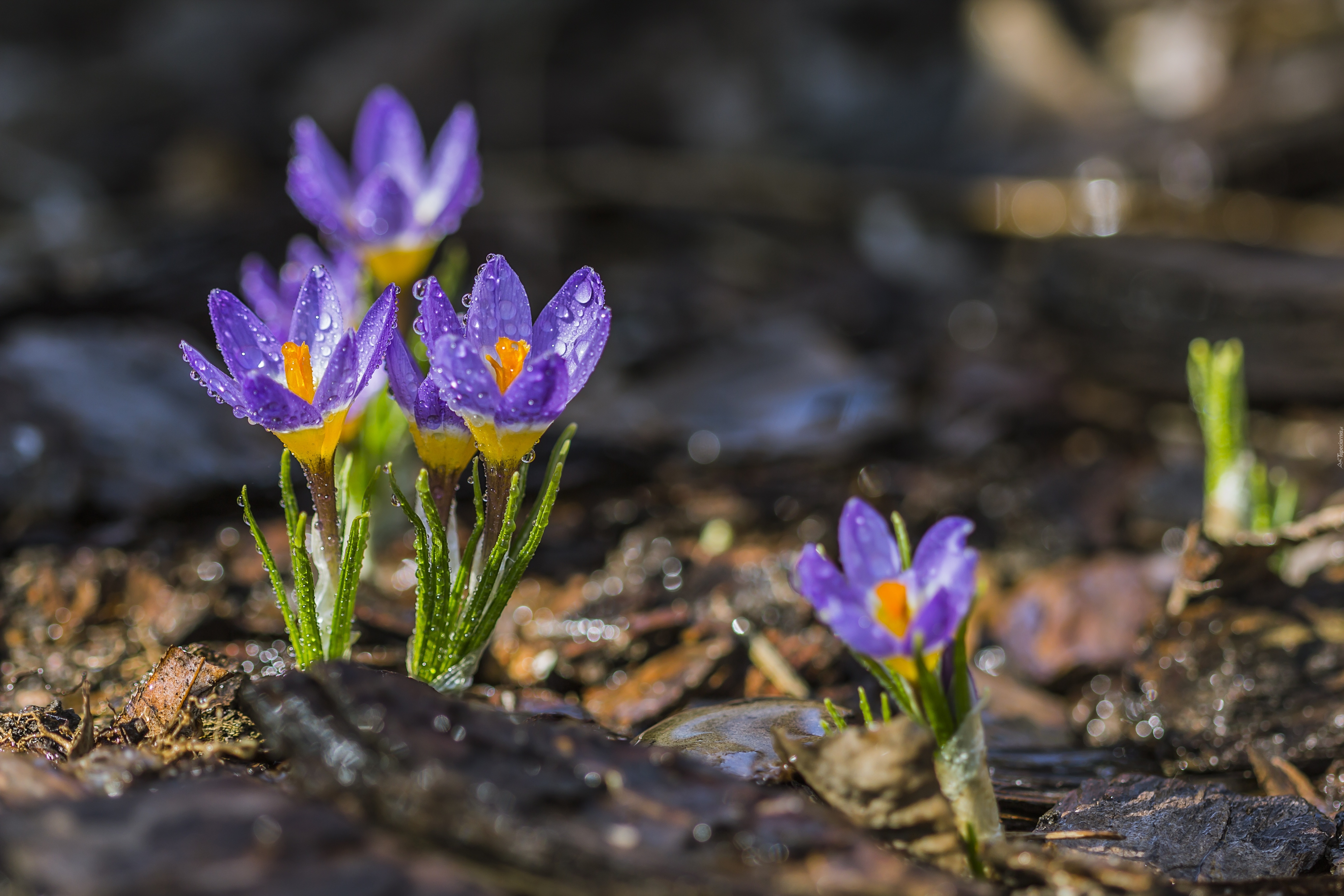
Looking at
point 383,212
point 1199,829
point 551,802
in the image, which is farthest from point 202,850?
point 383,212

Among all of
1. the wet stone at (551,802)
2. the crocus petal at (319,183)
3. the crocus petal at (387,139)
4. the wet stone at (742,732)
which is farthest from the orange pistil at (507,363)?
the crocus petal at (387,139)

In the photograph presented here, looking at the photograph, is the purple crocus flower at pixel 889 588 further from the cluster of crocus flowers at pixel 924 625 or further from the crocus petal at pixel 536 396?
the crocus petal at pixel 536 396

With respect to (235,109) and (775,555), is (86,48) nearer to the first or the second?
(235,109)

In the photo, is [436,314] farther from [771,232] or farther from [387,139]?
[771,232]

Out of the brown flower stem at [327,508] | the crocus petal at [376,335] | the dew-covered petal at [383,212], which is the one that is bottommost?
the brown flower stem at [327,508]

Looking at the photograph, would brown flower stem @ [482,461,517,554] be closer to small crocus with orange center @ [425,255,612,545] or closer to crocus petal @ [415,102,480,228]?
small crocus with orange center @ [425,255,612,545]

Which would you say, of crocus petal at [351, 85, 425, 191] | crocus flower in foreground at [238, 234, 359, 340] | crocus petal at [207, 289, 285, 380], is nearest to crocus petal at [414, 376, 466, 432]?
crocus petal at [207, 289, 285, 380]

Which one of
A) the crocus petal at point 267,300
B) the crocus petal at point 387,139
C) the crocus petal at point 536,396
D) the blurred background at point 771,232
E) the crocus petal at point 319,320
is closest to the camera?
the crocus petal at point 536,396
